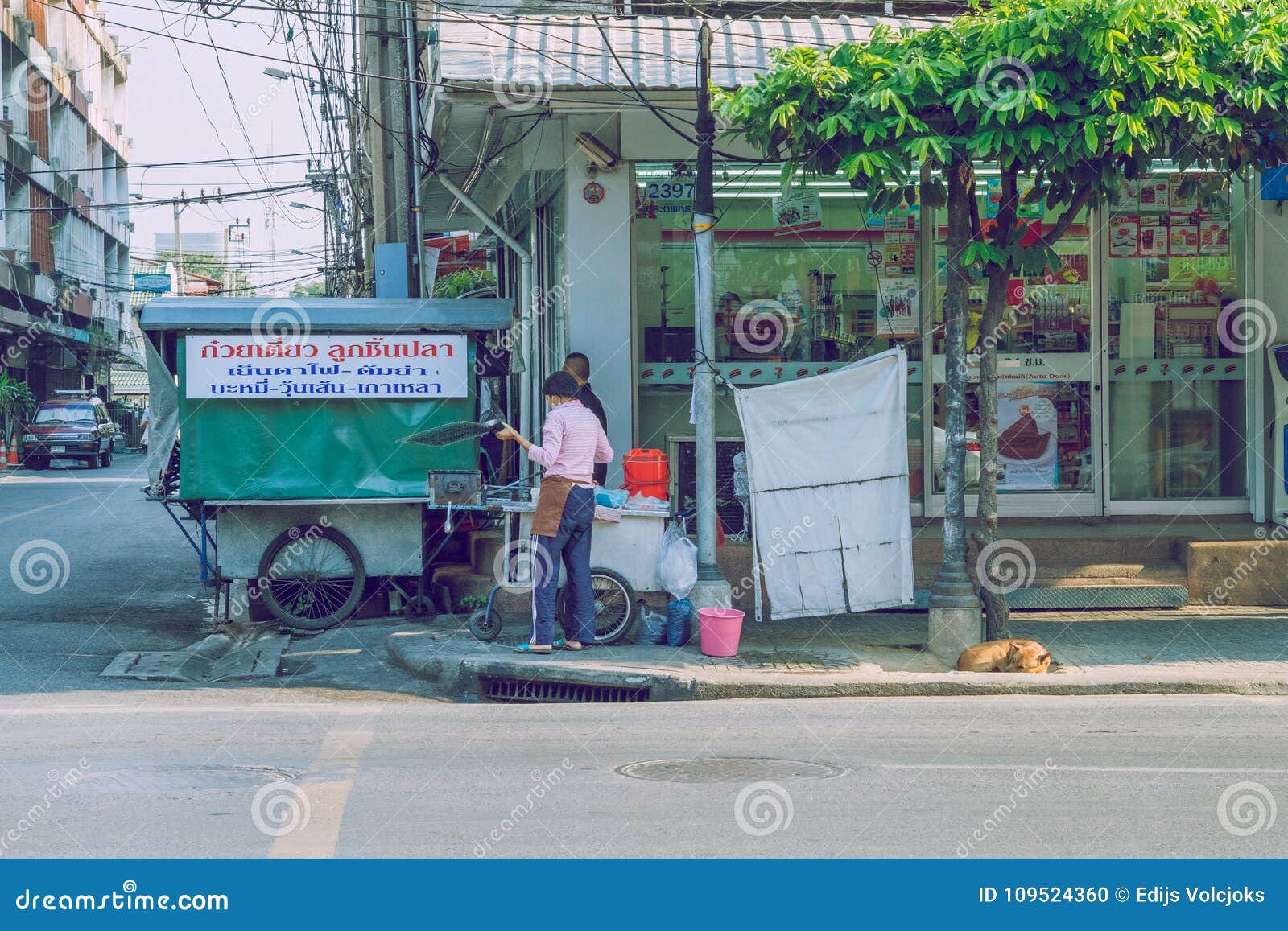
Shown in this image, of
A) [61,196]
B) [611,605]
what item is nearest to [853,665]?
[611,605]

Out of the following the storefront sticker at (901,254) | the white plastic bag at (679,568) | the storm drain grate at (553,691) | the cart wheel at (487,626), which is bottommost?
the storm drain grate at (553,691)

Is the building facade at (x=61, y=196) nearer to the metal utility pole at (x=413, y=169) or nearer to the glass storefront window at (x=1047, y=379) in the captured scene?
the metal utility pole at (x=413, y=169)

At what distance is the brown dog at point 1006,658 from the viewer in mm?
8906

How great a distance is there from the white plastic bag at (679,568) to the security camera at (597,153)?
3.54 metres

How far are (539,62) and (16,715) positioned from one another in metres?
5.70

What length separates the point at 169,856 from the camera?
15.9 ft

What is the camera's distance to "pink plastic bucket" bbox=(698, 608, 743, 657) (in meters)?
9.17

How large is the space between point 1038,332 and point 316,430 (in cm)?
627

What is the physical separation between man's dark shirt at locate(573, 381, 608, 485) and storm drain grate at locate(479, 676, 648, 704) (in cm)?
191

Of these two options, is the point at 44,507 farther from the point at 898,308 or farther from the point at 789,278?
the point at 898,308

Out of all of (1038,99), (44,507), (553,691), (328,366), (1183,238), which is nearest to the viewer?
(1038,99)

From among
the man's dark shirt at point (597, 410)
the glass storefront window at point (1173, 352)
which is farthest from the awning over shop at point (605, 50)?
the glass storefront window at point (1173, 352)

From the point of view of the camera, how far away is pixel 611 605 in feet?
32.2
